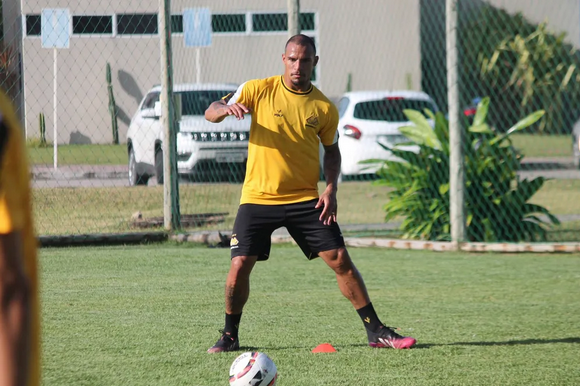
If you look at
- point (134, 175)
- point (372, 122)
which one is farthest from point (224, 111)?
point (372, 122)

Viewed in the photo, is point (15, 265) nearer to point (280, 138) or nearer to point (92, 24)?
point (280, 138)

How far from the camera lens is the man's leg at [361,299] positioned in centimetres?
564

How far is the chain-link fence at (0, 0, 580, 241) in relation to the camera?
1054cm

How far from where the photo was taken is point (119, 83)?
12273mm

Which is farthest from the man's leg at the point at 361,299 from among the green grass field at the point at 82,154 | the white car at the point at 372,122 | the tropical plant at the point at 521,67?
the white car at the point at 372,122

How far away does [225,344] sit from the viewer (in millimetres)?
5609

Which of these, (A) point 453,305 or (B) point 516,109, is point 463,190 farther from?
(B) point 516,109

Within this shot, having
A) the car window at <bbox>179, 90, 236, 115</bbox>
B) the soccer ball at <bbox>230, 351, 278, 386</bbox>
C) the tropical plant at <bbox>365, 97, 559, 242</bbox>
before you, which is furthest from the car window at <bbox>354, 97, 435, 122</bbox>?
the soccer ball at <bbox>230, 351, 278, 386</bbox>

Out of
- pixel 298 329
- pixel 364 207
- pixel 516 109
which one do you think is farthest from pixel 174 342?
pixel 516 109

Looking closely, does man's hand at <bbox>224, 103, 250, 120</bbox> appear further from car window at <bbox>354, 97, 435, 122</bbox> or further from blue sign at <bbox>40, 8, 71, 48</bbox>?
car window at <bbox>354, 97, 435, 122</bbox>

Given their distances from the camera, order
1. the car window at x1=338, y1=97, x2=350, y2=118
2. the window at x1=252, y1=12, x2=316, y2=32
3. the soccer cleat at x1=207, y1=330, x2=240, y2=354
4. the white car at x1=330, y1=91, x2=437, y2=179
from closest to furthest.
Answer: the soccer cleat at x1=207, y1=330, x2=240, y2=354, the window at x1=252, y1=12, x2=316, y2=32, the white car at x1=330, y1=91, x2=437, y2=179, the car window at x1=338, y1=97, x2=350, y2=118

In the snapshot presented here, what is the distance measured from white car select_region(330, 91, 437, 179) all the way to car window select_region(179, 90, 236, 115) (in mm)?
3743

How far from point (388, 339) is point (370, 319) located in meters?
0.17

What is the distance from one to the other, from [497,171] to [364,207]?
138 inches
